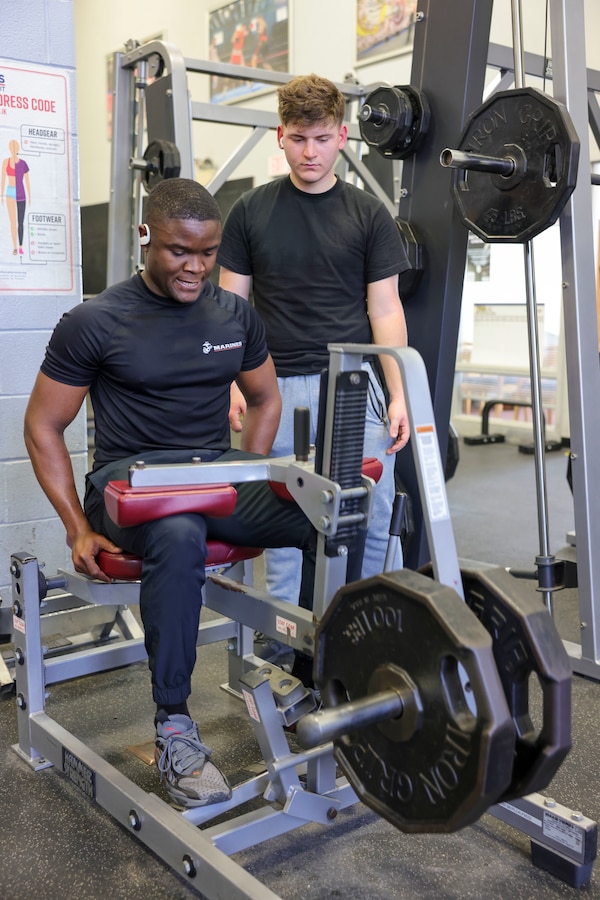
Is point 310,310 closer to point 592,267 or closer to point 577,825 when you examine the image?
point 592,267

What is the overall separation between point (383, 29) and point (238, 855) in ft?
16.8

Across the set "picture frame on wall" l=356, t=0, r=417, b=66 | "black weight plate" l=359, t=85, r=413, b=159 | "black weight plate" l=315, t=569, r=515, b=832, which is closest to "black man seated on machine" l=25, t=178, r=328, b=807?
"black weight plate" l=315, t=569, r=515, b=832

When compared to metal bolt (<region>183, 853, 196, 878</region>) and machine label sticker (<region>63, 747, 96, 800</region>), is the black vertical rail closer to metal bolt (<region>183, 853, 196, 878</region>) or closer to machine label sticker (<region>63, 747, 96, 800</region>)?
machine label sticker (<region>63, 747, 96, 800</region>)

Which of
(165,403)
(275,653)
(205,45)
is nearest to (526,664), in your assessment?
(165,403)

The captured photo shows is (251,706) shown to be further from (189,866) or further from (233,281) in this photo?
(233,281)

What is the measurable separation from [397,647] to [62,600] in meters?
1.33

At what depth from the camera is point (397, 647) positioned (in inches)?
46.9

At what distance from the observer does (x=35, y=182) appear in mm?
2572

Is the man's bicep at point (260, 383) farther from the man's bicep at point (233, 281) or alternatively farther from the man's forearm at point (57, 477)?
the man's forearm at point (57, 477)

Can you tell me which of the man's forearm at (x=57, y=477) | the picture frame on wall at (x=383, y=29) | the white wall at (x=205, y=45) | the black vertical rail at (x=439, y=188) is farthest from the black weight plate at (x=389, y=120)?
the picture frame on wall at (x=383, y=29)

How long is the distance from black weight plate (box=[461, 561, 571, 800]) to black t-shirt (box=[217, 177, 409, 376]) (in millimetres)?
1088

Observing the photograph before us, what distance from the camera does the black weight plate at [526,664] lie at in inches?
44.8

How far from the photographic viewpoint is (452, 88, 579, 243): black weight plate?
6.64 ft

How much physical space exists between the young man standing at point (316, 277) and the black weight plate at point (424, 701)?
983 mm
